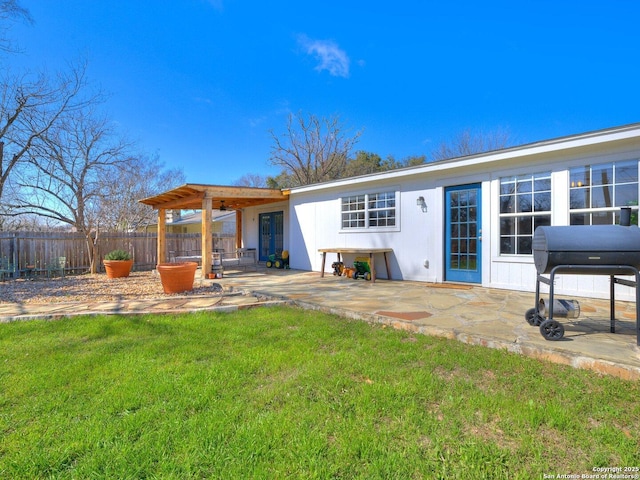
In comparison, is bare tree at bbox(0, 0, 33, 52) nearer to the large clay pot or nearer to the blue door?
the large clay pot

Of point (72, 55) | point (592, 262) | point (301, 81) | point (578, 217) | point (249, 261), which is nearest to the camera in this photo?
point (592, 262)

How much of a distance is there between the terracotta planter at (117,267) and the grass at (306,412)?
20.0 ft

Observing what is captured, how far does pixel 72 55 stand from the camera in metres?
9.27

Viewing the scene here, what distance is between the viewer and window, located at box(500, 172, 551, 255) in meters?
5.46

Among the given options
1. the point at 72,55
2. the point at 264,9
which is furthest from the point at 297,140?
the point at 72,55

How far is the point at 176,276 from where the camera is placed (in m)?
6.08

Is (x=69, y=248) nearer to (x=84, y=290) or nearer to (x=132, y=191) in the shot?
(x=84, y=290)

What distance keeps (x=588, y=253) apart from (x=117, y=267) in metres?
10.2

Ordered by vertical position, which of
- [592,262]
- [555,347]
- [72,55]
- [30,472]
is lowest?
[30,472]

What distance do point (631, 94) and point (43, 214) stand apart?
2201 centimetres

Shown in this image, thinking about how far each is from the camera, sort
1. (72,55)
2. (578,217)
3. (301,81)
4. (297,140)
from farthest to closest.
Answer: (297,140)
(301,81)
(72,55)
(578,217)

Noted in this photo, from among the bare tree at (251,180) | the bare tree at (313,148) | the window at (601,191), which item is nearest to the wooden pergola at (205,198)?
the window at (601,191)

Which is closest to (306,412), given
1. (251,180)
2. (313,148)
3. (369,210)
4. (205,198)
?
(369,210)

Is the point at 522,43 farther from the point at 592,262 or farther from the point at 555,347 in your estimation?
the point at 555,347
